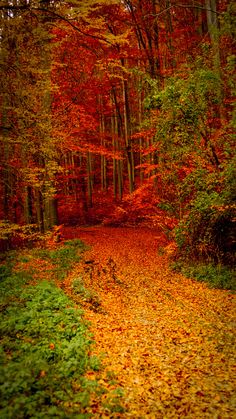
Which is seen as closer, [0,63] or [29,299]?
[29,299]

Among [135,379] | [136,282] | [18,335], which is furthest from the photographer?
[136,282]

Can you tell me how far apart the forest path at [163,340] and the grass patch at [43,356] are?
379 millimetres

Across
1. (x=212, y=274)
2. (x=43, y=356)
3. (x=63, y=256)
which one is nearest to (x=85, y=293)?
(x=43, y=356)

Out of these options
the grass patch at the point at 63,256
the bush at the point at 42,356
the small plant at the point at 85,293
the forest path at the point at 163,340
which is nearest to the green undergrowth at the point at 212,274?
the forest path at the point at 163,340

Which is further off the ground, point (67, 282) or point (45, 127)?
point (45, 127)

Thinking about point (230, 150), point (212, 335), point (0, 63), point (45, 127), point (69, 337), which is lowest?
point (212, 335)

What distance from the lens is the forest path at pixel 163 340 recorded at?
4402 millimetres

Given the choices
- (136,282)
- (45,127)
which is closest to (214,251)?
(136,282)

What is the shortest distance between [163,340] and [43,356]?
2554 mm

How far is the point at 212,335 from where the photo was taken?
626 cm

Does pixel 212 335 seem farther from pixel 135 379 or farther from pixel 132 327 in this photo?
pixel 135 379

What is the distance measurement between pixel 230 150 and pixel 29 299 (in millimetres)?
6077

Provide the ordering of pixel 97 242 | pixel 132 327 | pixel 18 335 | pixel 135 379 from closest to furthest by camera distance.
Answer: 1. pixel 135 379
2. pixel 18 335
3. pixel 132 327
4. pixel 97 242

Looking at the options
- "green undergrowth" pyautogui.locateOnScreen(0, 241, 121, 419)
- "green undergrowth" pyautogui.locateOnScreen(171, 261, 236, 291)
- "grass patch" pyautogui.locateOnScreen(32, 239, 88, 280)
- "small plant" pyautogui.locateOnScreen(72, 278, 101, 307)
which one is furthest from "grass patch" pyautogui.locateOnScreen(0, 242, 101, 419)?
"green undergrowth" pyautogui.locateOnScreen(171, 261, 236, 291)
